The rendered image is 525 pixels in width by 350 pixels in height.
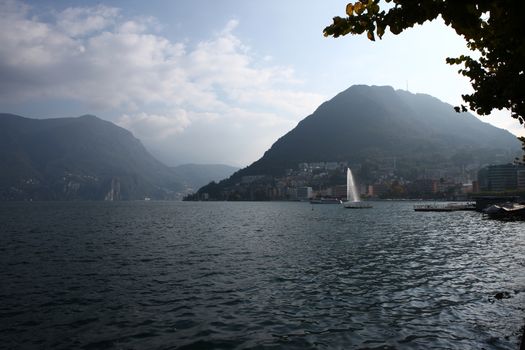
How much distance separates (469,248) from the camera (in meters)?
41.3

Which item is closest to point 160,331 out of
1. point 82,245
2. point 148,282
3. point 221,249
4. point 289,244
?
point 148,282

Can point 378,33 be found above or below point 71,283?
above

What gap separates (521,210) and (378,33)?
109750 millimetres

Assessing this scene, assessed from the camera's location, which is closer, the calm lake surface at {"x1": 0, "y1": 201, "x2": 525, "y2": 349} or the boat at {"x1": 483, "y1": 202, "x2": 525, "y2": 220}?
the calm lake surface at {"x1": 0, "y1": 201, "x2": 525, "y2": 349}

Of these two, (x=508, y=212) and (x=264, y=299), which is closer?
(x=264, y=299)

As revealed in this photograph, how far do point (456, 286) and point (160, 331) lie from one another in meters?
18.2

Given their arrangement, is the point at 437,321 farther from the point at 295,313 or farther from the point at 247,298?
the point at 247,298

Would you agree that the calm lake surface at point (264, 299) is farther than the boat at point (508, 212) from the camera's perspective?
No

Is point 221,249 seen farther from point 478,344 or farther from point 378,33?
point 378,33

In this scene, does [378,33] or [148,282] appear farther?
[148,282]

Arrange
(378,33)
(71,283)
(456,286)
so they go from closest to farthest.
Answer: (378,33)
(456,286)
(71,283)

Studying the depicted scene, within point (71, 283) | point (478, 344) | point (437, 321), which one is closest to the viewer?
point (478, 344)

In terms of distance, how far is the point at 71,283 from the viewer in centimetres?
2556

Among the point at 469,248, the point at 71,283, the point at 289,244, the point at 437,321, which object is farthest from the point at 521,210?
the point at 71,283
